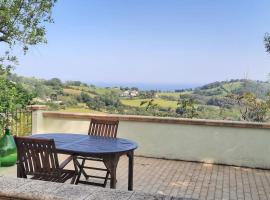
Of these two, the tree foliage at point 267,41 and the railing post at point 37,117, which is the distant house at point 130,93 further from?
the tree foliage at point 267,41

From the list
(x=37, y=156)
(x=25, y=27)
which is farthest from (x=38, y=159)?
(x=25, y=27)

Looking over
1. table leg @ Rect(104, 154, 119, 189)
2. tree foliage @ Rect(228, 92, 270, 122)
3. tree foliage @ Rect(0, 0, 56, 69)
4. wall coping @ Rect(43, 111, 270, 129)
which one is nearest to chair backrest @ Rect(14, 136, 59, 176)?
table leg @ Rect(104, 154, 119, 189)

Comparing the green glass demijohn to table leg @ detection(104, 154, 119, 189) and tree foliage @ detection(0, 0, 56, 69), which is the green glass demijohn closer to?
tree foliage @ detection(0, 0, 56, 69)

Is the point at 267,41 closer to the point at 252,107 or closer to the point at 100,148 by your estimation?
the point at 252,107

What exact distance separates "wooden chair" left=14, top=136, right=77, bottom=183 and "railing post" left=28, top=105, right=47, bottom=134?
3954 mm

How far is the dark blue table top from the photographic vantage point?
14.2 ft

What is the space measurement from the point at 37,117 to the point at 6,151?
1.65 m

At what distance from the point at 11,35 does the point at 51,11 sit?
3.36ft

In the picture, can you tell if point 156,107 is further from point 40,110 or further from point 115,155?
point 115,155

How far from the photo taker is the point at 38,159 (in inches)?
158

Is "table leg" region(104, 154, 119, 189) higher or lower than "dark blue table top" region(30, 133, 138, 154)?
lower

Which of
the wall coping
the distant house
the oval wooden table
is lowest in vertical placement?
the oval wooden table

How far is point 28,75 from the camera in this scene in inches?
371

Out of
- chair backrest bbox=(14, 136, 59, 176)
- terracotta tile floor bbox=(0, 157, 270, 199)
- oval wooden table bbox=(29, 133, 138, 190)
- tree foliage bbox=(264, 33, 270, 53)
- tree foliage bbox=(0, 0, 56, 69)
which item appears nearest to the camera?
chair backrest bbox=(14, 136, 59, 176)
